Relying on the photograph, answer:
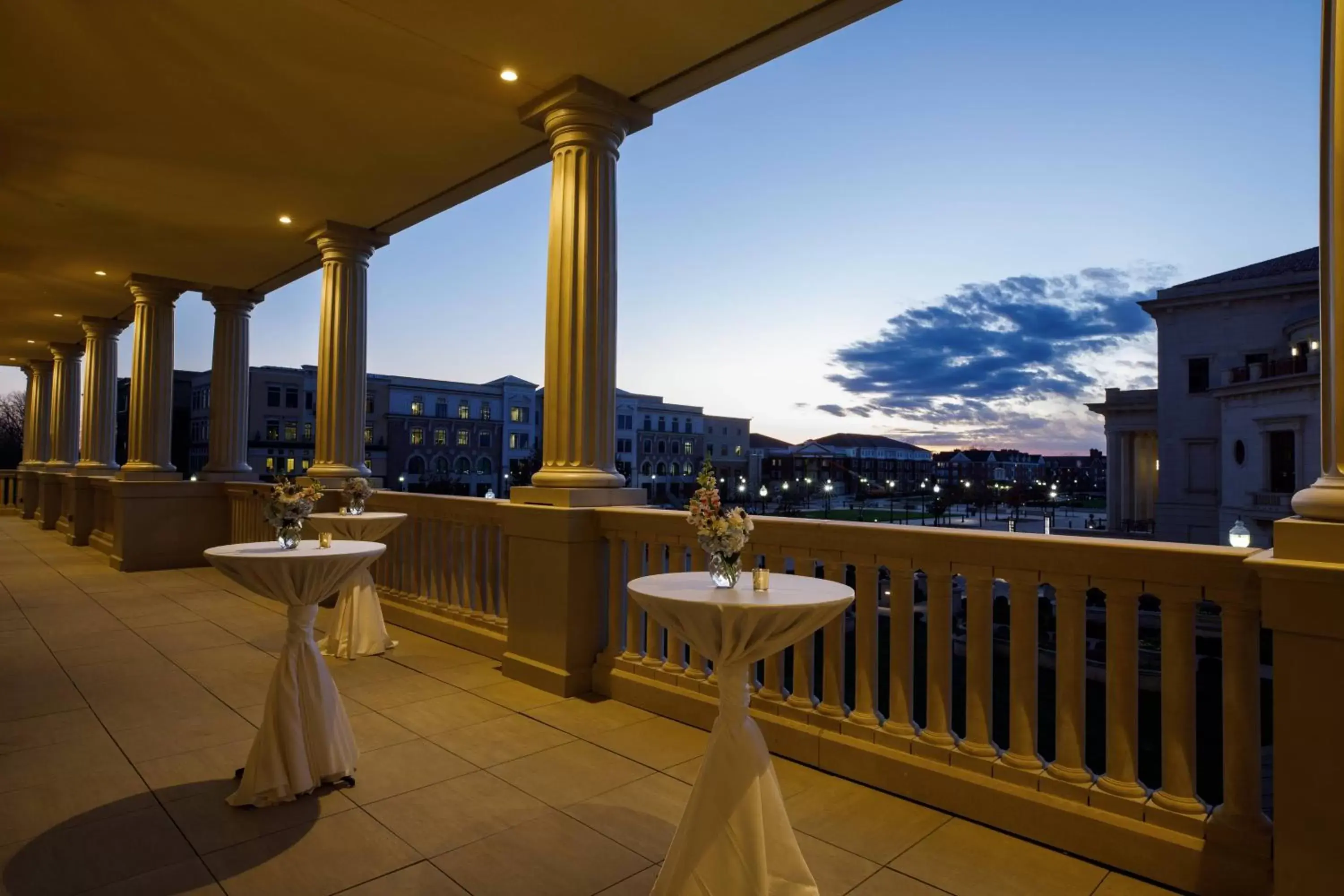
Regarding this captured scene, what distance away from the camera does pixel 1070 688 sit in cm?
276

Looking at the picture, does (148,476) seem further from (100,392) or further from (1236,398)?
(1236,398)

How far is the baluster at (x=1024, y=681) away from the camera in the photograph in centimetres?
282

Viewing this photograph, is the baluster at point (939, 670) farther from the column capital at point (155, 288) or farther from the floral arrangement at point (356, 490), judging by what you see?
the column capital at point (155, 288)

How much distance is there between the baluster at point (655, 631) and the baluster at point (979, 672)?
1837 millimetres

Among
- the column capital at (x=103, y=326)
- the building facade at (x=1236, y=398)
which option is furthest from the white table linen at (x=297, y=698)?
the building facade at (x=1236, y=398)

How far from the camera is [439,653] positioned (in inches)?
223

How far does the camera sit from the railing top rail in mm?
2430

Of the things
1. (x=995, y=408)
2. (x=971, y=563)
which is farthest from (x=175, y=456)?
(x=995, y=408)

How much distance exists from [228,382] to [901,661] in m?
10.6

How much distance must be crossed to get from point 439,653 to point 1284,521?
17.5 feet

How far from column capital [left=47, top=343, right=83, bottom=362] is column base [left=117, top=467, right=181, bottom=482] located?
7986 millimetres

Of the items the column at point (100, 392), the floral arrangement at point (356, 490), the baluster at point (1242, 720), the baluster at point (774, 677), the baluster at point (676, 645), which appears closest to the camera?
the baluster at point (1242, 720)

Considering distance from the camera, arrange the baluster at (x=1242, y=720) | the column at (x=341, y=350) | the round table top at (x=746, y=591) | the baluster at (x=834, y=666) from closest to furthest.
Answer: the round table top at (x=746, y=591)
the baluster at (x=1242, y=720)
the baluster at (x=834, y=666)
the column at (x=341, y=350)

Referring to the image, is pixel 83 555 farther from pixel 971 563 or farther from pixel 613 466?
pixel 971 563
